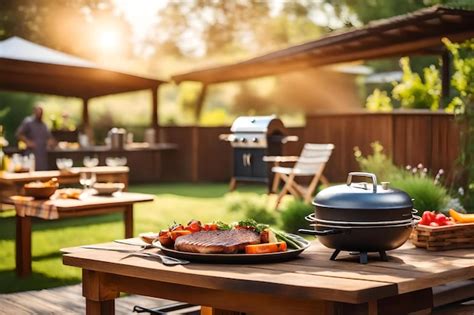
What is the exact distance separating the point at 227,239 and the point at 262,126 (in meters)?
9.25

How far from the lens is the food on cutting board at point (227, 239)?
301 centimetres

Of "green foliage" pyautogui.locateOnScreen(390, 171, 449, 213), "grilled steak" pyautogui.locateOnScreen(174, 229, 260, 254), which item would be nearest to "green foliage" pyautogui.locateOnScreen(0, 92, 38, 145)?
"green foliage" pyautogui.locateOnScreen(390, 171, 449, 213)

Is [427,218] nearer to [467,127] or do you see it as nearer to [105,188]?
[105,188]

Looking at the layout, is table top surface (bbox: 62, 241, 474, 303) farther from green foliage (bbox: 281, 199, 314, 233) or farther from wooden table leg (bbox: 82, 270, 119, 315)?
green foliage (bbox: 281, 199, 314, 233)

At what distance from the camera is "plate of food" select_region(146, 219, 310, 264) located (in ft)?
9.82

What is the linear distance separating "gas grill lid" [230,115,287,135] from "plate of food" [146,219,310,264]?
877 centimetres

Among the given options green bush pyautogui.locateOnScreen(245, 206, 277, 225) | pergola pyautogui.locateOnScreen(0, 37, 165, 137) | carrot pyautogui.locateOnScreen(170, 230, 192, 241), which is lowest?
green bush pyautogui.locateOnScreen(245, 206, 277, 225)

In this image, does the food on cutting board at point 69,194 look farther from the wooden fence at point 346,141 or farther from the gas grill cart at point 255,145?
the gas grill cart at point 255,145

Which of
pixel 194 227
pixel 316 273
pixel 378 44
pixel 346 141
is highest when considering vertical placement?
pixel 378 44

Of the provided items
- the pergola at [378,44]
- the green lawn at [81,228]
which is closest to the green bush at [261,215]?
the green lawn at [81,228]

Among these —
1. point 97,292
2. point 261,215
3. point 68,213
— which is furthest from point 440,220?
point 261,215

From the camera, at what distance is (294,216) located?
326 inches

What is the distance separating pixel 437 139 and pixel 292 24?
29.6 m

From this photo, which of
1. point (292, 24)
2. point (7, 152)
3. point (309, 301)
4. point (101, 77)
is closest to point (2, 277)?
point (309, 301)
